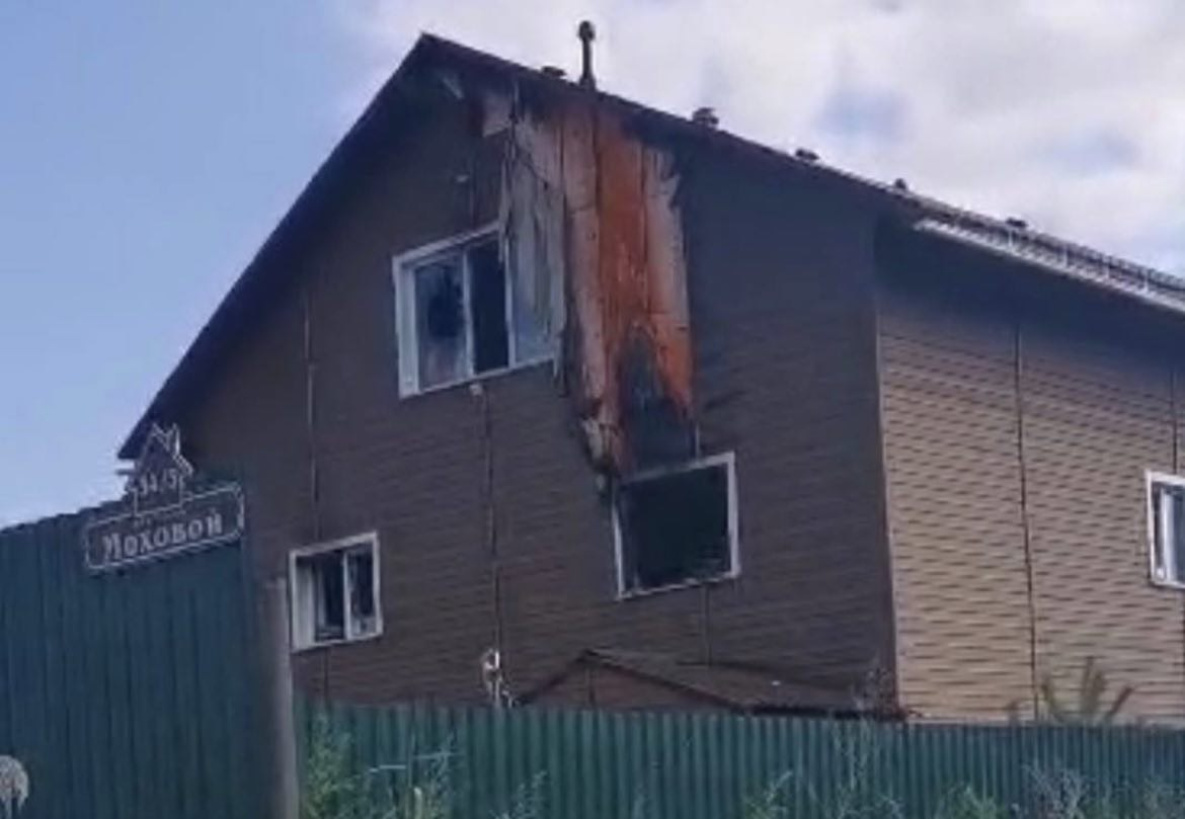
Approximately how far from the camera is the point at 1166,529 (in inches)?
874

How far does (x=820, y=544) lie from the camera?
19125 millimetres

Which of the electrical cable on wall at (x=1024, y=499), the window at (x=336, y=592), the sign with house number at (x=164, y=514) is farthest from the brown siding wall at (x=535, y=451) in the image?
the sign with house number at (x=164, y=514)

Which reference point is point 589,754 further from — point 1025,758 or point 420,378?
point 420,378

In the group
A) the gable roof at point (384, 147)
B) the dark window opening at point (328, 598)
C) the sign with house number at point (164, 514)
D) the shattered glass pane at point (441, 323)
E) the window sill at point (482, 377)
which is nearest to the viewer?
the sign with house number at point (164, 514)

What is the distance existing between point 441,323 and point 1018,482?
506 centimetres

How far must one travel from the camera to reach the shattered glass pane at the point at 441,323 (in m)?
22.0

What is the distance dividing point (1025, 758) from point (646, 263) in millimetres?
6733

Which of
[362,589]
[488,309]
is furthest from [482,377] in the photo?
[362,589]

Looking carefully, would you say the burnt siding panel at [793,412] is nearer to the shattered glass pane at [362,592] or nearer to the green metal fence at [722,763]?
the green metal fence at [722,763]

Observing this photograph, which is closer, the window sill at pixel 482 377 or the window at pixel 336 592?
the window sill at pixel 482 377

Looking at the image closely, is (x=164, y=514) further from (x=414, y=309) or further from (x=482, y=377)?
(x=414, y=309)

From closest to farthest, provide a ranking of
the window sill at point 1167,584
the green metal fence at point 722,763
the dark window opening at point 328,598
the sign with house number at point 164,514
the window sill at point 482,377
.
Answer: the sign with house number at point 164,514 → the green metal fence at point 722,763 → the window sill at point 482,377 → the window sill at point 1167,584 → the dark window opening at point 328,598

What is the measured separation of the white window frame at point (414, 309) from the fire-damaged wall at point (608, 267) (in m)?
0.33

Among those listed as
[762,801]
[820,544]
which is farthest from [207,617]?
[820,544]
